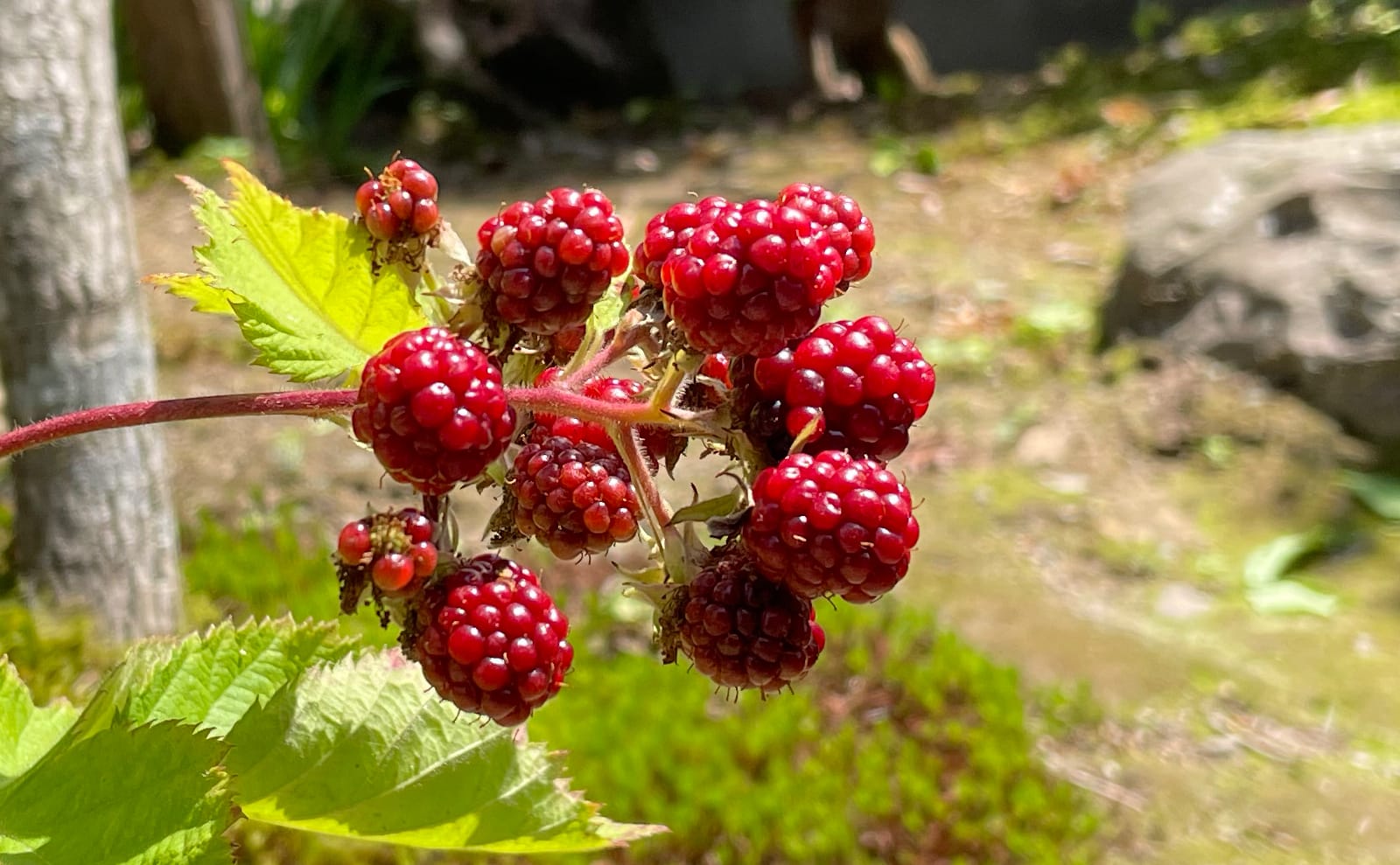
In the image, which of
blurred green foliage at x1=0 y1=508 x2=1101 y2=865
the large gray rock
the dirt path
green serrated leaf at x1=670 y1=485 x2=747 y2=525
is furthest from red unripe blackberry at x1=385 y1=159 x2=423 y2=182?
the large gray rock

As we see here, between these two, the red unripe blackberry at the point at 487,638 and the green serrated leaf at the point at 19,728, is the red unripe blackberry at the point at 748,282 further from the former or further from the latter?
the green serrated leaf at the point at 19,728

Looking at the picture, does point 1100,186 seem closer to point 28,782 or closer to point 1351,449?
point 1351,449

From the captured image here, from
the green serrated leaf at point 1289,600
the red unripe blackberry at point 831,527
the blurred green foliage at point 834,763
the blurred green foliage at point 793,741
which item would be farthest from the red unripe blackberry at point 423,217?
the green serrated leaf at point 1289,600

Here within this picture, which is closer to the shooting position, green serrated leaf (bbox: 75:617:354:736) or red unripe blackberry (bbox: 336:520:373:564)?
red unripe blackberry (bbox: 336:520:373:564)

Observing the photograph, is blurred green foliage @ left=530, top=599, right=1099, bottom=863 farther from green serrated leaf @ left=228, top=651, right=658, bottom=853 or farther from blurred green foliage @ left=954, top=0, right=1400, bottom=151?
blurred green foliage @ left=954, top=0, right=1400, bottom=151

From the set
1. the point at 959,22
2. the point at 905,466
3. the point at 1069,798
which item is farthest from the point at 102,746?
the point at 959,22

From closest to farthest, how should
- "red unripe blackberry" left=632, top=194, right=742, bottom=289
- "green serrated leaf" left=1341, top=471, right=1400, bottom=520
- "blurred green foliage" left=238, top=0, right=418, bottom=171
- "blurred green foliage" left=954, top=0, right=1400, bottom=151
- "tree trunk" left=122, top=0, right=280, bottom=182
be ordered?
"red unripe blackberry" left=632, top=194, right=742, bottom=289 → "green serrated leaf" left=1341, top=471, right=1400, bottom=520 → "tree trunk" left=122, top=0, right=280, bottom=182 → "blurred green foliage" left=954, top=0, right=1400, bottom=151 → "blurred green foliage" left=238, top=0, right=418, bottom=171
